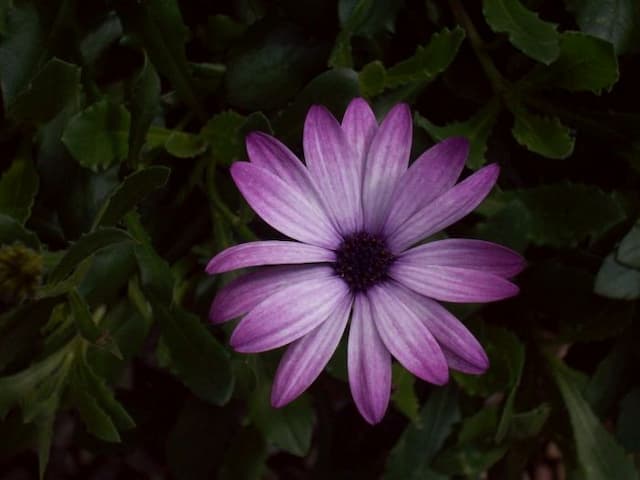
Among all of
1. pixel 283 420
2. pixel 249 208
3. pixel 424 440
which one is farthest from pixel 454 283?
pixel 424 440

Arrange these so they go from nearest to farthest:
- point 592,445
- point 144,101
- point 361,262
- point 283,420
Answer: point 361,262 < point 144,101 < point 283,420 < point 592,445

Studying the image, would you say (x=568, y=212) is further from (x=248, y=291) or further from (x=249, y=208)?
(x=248, y=291)

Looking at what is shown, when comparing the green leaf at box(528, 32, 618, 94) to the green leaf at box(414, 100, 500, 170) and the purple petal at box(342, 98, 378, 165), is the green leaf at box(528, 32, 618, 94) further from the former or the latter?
the purple petal at box(342, 98, 378, 165)

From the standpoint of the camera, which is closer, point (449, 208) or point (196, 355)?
point (449, 208)

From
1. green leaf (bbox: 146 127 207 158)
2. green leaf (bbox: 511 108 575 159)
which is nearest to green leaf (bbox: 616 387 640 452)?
green leaf (bbox: 511 108 575 159)

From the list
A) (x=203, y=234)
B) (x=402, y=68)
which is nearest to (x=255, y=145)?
(x=402, y=68)

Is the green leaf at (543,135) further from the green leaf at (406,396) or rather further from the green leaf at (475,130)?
the green leaf at (406,396)

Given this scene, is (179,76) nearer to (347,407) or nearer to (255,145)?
(255,145)
